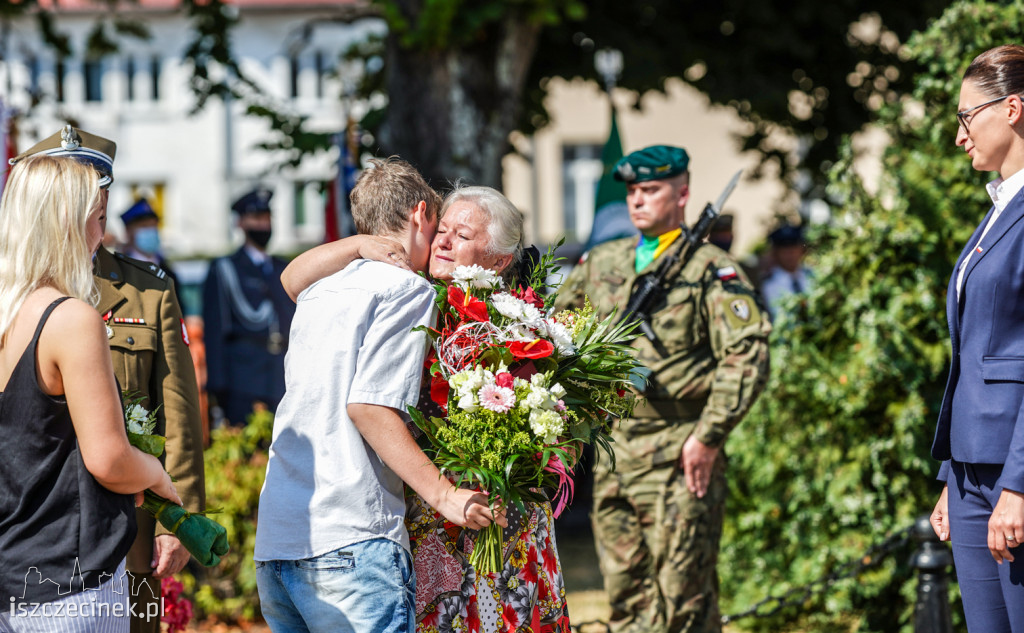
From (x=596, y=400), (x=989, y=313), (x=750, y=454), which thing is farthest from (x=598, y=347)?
(x=750, y=454)

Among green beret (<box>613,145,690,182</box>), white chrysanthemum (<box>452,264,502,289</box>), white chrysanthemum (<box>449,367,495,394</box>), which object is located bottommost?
white chrysanthemum (<box>449,367,495,394</box>)

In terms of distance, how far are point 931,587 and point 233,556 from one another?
12.4 feet

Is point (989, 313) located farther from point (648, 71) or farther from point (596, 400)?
point (648, 71)

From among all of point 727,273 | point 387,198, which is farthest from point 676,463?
point 387,198

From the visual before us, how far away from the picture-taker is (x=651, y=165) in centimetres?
455

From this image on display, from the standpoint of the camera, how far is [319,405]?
9.02ft

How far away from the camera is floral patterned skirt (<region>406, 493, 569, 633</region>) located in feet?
9.80

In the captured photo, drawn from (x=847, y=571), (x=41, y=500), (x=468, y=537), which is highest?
(x=41, y=500)

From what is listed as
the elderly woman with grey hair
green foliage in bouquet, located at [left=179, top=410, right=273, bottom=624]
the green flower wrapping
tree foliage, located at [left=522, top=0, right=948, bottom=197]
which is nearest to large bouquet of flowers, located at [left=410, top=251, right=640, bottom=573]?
the elderly woman with grey hair

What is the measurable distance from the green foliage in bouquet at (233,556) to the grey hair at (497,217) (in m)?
3.39

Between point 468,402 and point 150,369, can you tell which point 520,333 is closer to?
point 468,402

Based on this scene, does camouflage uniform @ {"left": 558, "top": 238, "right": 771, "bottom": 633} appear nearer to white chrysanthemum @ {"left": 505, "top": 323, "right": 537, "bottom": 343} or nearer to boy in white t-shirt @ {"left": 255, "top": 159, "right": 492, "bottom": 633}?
white chrysanthemum @ {"left": 505, "top": 323, "right": 537, "bottom": 343}

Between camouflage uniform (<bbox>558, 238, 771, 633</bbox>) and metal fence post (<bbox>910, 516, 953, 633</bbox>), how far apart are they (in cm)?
81

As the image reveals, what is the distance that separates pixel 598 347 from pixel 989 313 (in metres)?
1.10
